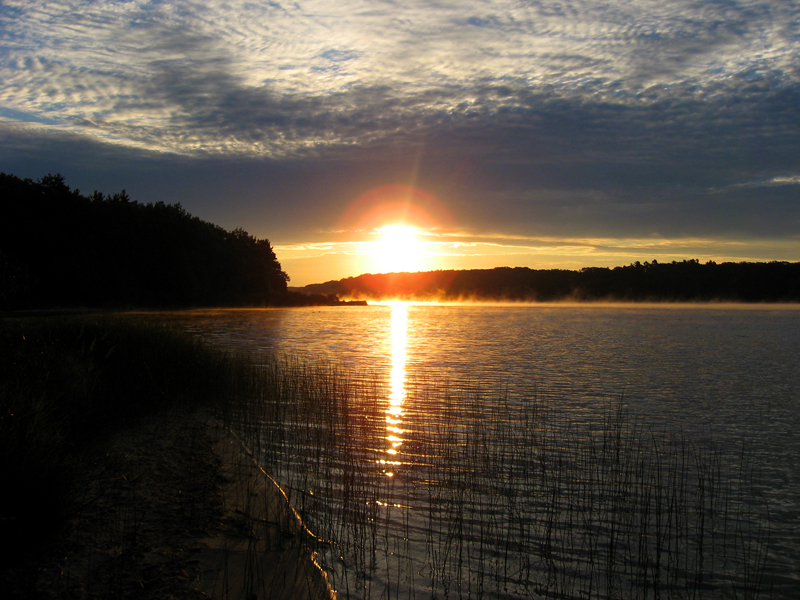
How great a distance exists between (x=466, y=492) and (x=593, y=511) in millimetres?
1625

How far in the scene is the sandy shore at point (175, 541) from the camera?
4.68 meters

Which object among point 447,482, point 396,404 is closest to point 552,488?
point 447,482

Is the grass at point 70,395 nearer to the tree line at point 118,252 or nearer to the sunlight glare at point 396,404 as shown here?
the sunlight glare at point 396,404

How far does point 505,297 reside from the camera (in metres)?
153

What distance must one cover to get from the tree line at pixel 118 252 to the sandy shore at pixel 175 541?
34.6 m

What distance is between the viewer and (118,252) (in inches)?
2598

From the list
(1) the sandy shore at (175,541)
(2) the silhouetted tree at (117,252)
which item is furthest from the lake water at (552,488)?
(2) the silhouetted tree at (117,252)

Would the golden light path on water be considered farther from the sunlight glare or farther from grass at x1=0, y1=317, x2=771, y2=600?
grass at x1=0, y1=317, x2=771, y2=600

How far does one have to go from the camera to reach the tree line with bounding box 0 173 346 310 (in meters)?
53.2

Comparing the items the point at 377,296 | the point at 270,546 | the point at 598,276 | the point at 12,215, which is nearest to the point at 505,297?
the point at 598,276

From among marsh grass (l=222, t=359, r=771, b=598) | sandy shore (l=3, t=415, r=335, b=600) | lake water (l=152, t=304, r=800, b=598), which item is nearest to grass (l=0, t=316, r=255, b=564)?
sandy shore (l=3, t=415, r=335, b=600)

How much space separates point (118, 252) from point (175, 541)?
2683 inches

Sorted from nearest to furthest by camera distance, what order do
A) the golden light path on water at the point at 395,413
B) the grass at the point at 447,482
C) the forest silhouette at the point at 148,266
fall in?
the grass at the point at 447,482, the golden light path on water at the point at 395,413, the forest silhouette at the point at 148,266

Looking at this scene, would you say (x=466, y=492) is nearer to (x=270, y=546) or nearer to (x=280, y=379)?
(x=270, y=546)
